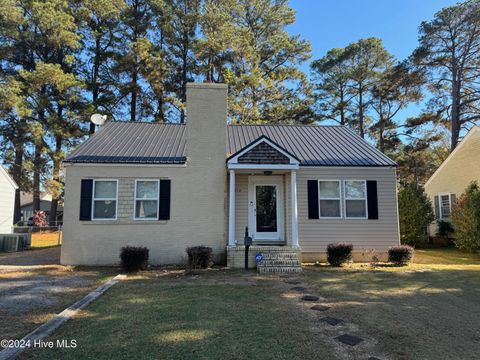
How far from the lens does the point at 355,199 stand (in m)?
11.4

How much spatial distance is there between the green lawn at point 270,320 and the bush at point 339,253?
77.0 inches

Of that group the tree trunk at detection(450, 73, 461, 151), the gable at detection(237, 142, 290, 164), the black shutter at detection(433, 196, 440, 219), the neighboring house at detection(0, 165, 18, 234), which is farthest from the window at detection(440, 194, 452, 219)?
the neighboring house at detection(0, 165, 18, 234)

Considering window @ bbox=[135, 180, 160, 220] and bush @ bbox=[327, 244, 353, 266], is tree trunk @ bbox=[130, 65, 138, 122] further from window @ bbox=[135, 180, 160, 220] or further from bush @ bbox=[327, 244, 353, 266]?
bush @ bbox=[327, 244, 353, 266]

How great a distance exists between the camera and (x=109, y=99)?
2667 centimetres

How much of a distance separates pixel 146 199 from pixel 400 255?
343 inches

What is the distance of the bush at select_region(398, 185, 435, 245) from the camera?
15984 mm

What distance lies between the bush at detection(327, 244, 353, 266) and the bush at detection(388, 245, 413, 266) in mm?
1447

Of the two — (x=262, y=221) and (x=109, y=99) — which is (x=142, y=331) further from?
(x=109, y=99)

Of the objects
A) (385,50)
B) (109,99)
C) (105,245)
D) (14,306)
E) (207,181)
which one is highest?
(385,50)

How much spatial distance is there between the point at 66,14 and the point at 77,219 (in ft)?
71.4

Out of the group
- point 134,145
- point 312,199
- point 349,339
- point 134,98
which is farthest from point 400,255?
point 134,98

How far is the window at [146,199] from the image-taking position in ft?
35.4

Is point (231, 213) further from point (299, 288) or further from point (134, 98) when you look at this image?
point (134, 98)

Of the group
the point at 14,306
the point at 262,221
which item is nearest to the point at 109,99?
the point at 262,221
